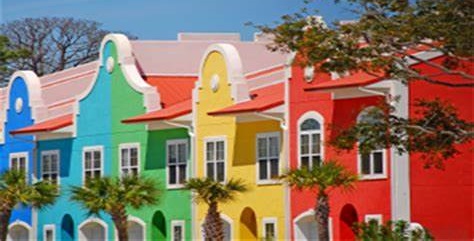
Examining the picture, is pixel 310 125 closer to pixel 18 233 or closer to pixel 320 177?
pixel 320 177

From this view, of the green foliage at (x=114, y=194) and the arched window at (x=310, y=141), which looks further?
the green foliage at (x=114, y=194)

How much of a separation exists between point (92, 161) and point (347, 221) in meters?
14.8

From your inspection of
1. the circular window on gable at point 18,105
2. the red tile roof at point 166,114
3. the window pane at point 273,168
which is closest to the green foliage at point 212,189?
the window pane at point 273,168

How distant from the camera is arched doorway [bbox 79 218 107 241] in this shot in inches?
2589

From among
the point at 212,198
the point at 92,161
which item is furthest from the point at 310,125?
the point at 92,161

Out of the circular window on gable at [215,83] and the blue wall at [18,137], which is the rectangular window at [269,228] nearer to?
the circular window on gable at [215,83]

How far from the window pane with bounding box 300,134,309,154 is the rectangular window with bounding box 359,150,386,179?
257 cm

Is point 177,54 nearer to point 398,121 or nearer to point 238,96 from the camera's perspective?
point 238,96

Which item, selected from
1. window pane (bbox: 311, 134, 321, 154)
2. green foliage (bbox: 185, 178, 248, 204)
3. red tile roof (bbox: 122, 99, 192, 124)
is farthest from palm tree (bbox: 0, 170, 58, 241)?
window pane (bbox: 311, 134, 321, 154)

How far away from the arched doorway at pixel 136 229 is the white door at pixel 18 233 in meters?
7.03

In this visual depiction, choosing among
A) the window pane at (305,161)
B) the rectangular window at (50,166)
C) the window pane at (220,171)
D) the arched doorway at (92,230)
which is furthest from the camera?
the rectangular window at (50,166)

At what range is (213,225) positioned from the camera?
177 feet

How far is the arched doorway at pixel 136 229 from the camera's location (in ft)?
209

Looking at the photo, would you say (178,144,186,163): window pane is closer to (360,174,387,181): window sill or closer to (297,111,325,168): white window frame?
(297,111,325,168): white window frame
